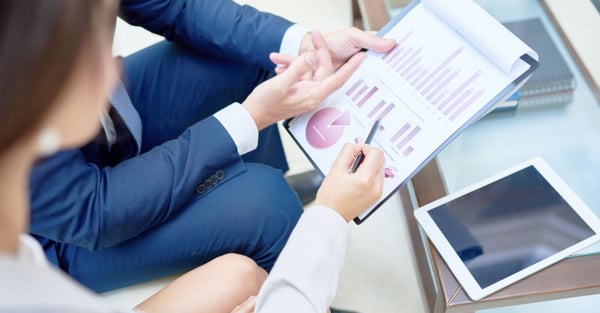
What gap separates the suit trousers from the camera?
87 cm

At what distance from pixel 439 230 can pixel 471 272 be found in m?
0.08

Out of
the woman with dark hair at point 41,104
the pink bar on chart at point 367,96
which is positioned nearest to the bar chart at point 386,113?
Result: the pink bar on chart at point 367,96

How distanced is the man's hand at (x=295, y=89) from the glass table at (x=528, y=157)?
22 cm

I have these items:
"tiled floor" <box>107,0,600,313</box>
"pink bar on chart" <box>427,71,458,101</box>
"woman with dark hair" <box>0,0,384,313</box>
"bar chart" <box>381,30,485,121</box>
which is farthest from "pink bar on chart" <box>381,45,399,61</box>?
"woman with dark hair" <box>0,0,384,313</box>

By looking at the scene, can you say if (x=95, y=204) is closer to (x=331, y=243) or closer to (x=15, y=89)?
(x=331, y=243)

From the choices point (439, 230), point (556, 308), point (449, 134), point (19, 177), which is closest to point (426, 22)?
point (449, 134)

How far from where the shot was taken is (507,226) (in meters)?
0.90

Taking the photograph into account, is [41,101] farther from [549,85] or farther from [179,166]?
[549,85]

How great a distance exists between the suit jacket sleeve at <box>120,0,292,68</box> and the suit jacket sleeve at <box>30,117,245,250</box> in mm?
210

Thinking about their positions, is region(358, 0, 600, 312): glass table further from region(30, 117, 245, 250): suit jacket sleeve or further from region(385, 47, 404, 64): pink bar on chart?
region(30, 117, 245, 250): suit jacket sleeve

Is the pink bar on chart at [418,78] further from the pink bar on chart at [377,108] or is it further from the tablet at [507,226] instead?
the tablet at [507,226]

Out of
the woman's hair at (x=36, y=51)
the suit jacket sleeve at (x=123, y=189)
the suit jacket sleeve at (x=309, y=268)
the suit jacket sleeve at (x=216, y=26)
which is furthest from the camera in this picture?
the suit jacket sleeve at (x=216, y=26)

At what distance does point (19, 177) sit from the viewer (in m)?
0.37

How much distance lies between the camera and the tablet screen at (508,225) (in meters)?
0.84
